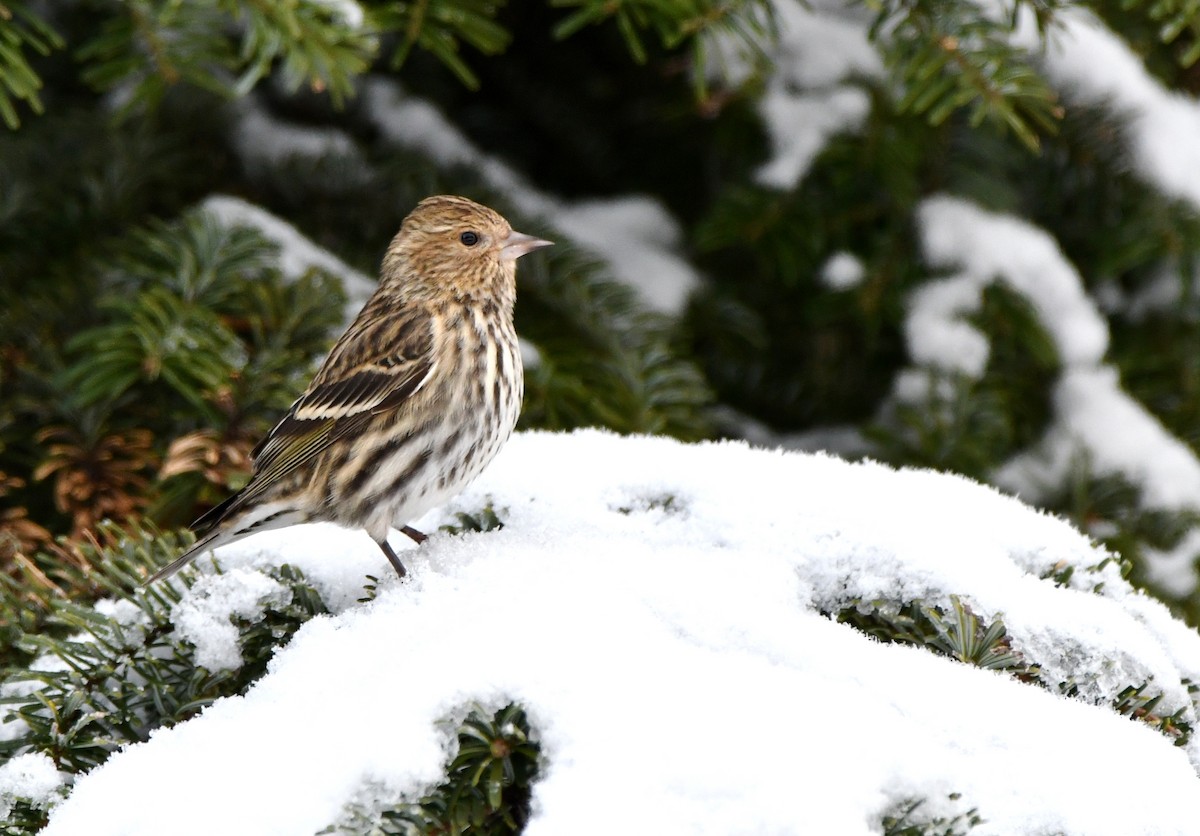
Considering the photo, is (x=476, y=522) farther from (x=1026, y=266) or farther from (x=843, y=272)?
(x=1026, y=266)

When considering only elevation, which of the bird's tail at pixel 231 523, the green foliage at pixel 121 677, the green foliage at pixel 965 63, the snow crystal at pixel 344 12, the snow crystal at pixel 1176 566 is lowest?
the bird's tail at pixel 231 523

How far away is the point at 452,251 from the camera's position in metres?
2.98

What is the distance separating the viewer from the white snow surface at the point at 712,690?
1.33 metres

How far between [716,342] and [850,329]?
397 mm

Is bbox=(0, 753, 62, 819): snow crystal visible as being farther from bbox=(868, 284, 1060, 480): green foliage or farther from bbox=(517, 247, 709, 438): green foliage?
bbox=(868, 284, 1060, 480): green foliage

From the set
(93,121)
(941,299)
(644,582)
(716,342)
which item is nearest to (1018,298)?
Result: (941,299)

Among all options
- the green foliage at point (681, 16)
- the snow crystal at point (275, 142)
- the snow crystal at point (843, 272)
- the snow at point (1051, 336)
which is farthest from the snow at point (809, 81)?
the snow crystal at point (275, 142)

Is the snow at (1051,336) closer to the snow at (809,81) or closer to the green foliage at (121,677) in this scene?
the snow at (809,81)

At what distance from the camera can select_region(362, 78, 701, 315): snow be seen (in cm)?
351

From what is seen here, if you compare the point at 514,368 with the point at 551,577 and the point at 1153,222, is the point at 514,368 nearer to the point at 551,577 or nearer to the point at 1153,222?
the point at 551,577

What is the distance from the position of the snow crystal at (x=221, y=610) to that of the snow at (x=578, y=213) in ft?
5.54

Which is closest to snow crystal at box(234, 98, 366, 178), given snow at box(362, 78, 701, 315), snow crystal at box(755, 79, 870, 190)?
snow at box(362, 78, 701, 315)

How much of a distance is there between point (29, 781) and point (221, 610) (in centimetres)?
33

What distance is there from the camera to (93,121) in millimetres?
3188
